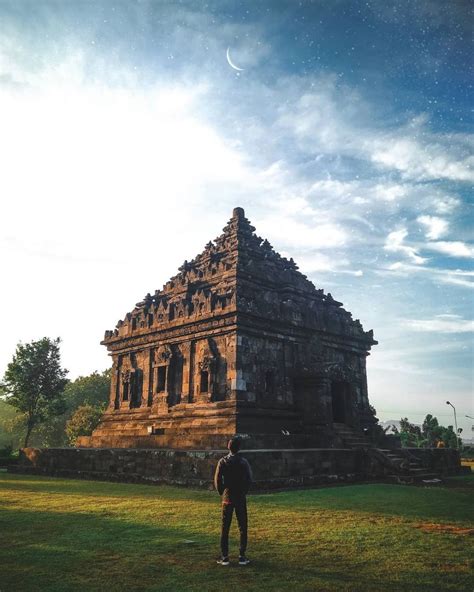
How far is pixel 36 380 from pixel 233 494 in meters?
42.8

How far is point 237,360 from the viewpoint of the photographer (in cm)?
2067

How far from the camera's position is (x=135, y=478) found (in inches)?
683

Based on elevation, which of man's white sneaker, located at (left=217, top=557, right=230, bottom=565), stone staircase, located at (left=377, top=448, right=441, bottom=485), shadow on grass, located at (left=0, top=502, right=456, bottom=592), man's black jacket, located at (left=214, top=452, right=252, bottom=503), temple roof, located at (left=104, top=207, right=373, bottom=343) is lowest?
shadow on grass, located at (left=0, top=502, right=456, bottom=592)

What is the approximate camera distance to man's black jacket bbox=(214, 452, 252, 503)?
6.88m

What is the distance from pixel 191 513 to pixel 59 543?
3295 mm

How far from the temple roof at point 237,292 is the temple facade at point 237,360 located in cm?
7

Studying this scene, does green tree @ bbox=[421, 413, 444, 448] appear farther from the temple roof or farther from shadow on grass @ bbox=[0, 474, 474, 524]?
shadow on grass @ bbox=[0, 474, 474, 524]

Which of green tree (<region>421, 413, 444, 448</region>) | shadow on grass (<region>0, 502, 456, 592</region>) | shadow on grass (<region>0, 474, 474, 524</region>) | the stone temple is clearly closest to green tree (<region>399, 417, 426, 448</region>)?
green tree (<region>421, 413, 444, 448</region>)

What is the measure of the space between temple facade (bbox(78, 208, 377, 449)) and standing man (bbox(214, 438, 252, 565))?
11327 mm

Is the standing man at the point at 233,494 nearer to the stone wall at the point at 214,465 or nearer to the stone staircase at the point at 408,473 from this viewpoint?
the stone wall at the point at 214,465


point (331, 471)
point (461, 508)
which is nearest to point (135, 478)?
point (331, 471)

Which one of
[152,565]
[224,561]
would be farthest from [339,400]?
[152,565]

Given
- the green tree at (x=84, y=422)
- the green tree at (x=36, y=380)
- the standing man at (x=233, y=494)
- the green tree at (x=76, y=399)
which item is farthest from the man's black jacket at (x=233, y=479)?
the green tree at (x=76, y=399)

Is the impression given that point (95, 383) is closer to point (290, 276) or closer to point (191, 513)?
point (290, 276)
